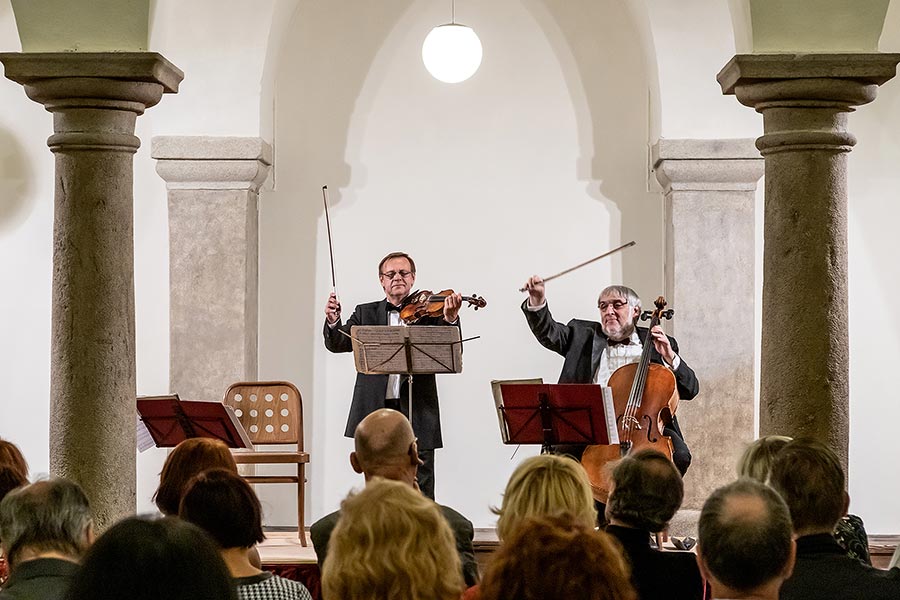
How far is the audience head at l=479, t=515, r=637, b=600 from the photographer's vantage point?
1.80 m

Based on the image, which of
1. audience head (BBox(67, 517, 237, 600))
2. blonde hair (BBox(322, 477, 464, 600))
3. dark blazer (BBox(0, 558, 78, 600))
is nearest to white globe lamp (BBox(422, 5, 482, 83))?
dark blazer (BBox(0, 558, 78, 600))

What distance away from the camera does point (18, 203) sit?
8.15 metres

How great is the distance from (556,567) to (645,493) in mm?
1606

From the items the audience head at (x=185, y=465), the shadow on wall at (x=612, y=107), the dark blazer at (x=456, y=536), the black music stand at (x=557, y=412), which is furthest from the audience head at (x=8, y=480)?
the shadow on wall at (x=612, y=107)

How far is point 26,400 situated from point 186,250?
4.77 feet

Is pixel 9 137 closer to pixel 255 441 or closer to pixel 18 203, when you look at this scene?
pixel 18 203

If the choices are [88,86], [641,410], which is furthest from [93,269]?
[641,410]

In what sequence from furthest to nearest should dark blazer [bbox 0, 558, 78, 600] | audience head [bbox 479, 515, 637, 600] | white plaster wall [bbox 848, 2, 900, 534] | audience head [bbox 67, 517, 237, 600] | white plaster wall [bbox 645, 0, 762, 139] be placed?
white plaster wall [bbox 848, 2, 900, 534] → white plaster wall [bbox 645, 0, 762, 139] → dark blazer [bbox 0, 558, 78, 600] → audience head [bbox 479, 515, 637, 600] → audience head [bbox 67, 517, 237, 600]

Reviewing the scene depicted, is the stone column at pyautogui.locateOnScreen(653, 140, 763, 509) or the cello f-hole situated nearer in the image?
the cello f-hole

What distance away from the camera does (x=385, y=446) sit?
3969 mm

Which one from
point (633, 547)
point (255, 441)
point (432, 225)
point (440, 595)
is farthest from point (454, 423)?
point (440, 595)

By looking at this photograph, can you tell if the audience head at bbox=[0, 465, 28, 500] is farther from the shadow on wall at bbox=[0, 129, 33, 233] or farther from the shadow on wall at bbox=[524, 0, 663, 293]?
the shadow on wall at bbox=[524, 0, 663, 293]

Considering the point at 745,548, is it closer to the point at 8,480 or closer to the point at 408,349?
the point at 8,480

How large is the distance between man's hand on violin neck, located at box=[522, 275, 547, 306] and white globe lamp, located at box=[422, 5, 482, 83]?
5.22 ft
